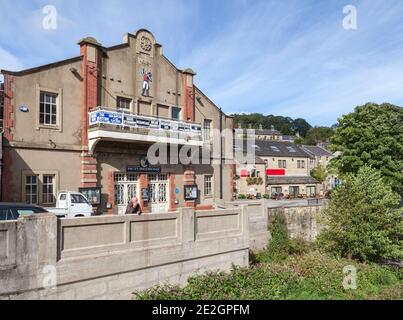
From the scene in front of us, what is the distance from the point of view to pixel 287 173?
5722cm

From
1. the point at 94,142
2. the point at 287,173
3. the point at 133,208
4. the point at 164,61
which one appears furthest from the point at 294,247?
the point at 287,173

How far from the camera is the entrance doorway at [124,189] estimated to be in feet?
66.5

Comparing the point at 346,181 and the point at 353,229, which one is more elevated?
the point at 346,181

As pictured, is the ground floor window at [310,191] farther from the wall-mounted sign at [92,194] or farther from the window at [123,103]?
the wall-mounted sign at [92,194]

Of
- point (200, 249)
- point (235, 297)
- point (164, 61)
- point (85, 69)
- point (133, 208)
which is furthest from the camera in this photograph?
point (164, 61)

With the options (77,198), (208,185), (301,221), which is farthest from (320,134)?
(77,198)

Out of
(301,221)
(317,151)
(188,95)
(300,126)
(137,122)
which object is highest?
(300,126)

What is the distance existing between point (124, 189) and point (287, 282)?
10.9 meters

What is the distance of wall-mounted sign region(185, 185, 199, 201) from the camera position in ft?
77.4

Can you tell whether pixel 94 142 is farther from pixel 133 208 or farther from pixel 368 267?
pixel 368 267

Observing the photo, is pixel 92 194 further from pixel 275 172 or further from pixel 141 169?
pixel 275 172

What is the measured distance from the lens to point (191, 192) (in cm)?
2378

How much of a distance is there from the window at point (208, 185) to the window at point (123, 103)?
7.64 m

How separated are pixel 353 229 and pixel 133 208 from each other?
1089 centimetres
